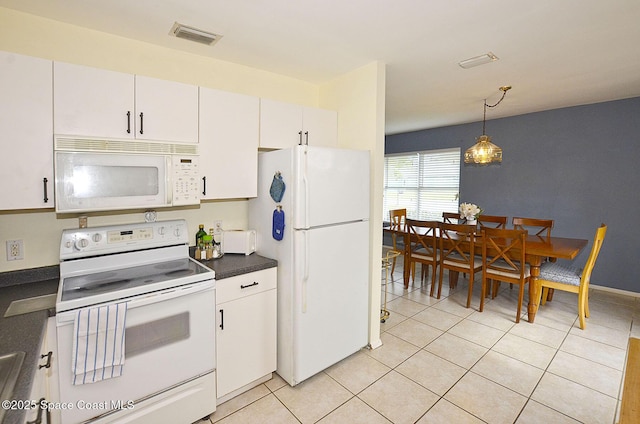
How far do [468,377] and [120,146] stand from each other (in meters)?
2.89

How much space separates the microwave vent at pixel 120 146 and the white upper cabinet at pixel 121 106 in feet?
0.12

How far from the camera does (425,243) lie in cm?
412

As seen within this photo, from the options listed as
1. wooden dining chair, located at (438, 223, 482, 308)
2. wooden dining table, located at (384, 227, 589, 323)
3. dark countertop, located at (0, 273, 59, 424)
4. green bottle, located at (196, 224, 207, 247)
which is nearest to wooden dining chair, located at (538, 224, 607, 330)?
wooden dining table, located at (384, 227, 589, 323)

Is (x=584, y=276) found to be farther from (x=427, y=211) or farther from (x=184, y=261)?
(x=184, y=261)

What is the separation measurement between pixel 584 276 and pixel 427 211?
10.3 feet

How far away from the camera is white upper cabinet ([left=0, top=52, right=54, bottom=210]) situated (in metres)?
1.55

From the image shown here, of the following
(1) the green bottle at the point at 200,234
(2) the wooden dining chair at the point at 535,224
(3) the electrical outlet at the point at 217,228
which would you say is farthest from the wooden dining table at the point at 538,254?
(1) the green bottle at the point at 200,234

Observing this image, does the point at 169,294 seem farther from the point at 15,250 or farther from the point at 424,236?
the point at 424,236

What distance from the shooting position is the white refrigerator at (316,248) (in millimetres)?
2154

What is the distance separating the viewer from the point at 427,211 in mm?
6137

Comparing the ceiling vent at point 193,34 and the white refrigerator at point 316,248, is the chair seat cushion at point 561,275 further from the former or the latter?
the ceiling vent at point 193,34

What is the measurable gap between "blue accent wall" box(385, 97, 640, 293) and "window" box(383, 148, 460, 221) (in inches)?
22.7

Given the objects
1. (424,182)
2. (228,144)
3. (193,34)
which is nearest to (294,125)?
(228,144)

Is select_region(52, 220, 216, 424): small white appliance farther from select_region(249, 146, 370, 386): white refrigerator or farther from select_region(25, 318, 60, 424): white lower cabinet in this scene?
select_region(249, 146, 370, 386): white refrigerator
